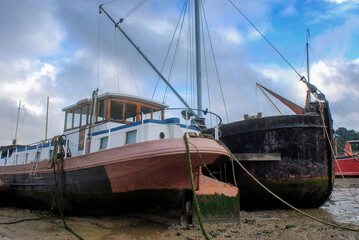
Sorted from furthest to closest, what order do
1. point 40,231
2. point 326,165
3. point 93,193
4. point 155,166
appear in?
point 326,165 → point 93,193 → point 40,231 → point 155,166

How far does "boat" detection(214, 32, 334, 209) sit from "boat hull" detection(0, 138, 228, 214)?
2738 mm

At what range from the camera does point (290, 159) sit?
8055 millimetres

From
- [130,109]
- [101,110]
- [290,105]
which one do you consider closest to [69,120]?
[101,110]

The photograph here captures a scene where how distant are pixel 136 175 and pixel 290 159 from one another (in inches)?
187

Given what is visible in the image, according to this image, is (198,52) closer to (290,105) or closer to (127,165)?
(290,105)

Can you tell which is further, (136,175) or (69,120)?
(69,120)

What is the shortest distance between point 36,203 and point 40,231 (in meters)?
3.11

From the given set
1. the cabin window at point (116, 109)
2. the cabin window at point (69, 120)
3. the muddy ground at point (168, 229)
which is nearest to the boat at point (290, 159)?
the muddy ground at point (168, 229)

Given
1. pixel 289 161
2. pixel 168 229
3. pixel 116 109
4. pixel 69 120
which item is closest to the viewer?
pixel 168 229

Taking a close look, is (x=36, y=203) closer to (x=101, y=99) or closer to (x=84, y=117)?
(x=84, y=117)

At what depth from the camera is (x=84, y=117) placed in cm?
907

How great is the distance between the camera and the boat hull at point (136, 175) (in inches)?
212

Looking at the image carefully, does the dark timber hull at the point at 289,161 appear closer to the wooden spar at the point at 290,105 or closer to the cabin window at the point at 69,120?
the wooden spar at the point at 290,105

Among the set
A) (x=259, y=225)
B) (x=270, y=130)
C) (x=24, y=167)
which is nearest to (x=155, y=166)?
(x=259, y=225)
